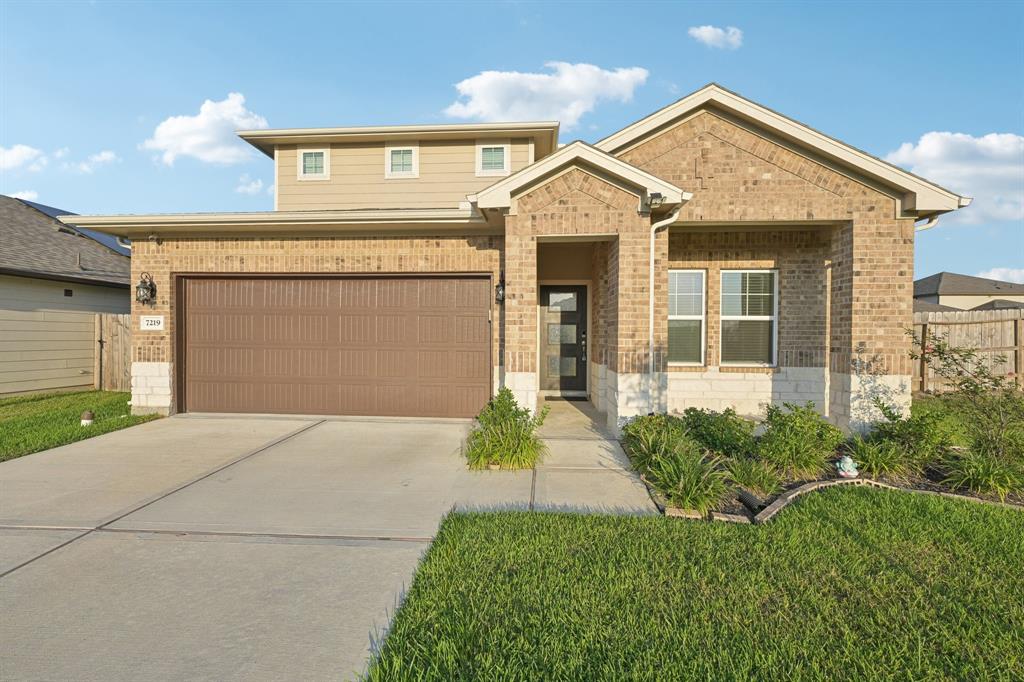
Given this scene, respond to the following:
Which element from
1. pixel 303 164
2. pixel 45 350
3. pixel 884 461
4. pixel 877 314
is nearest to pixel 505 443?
pixel 884 461

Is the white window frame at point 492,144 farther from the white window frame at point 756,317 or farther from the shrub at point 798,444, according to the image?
the shrub at point 798,444

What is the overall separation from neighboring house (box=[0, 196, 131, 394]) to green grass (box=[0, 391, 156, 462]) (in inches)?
24.8

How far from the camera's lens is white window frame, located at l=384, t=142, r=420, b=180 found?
1152cm

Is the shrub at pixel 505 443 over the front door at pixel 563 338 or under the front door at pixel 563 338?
under

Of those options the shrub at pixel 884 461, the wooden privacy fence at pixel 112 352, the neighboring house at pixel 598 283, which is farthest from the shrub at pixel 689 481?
the wooden privacy fence at pixel 112 352

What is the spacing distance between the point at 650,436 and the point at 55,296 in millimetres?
13125

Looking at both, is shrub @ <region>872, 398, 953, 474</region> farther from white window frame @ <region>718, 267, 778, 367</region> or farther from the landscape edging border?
white window frame @ <region>718, 267, 778, 367</region>

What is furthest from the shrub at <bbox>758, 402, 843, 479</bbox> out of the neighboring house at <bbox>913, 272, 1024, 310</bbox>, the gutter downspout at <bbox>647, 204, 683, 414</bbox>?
the neighboring house at <bbox>913, 272, 1024, 310</bbox>

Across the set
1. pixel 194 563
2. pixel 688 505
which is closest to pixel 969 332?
pixel 688 505

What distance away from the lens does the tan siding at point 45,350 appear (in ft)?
32.7

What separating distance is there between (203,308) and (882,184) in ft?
35.6

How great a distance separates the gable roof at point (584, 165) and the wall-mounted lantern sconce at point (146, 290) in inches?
228

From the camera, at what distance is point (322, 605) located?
2848 millimetres

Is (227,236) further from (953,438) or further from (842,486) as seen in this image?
(953,438)
